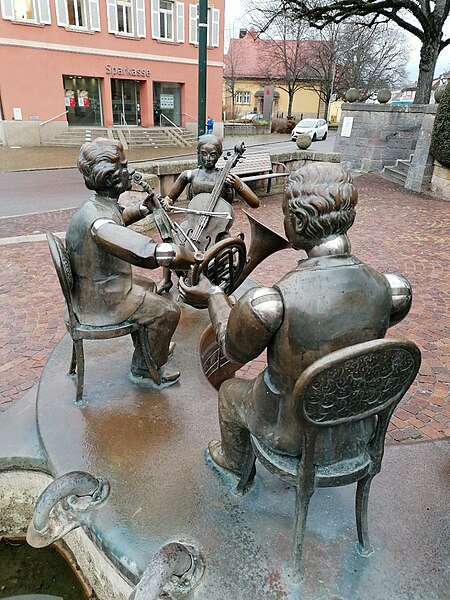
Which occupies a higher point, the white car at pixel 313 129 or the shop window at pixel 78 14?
the shop window at pixel 78 14

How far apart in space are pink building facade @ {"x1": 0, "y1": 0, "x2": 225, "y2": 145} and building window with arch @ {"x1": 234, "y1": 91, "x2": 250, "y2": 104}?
2323 centimetres

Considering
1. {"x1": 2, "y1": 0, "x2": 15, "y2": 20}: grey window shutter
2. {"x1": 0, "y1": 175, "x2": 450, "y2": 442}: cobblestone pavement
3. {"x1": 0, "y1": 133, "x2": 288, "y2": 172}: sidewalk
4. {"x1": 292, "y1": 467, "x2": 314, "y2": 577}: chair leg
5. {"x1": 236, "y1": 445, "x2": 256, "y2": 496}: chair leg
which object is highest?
{"x1": 2, "y1": 0, "x2": 15, "y2": 20}: grey window shutter

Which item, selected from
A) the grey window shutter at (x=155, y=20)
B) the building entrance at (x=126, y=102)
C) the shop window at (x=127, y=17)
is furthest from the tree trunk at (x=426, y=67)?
the building entrance at (x=126, y=102)

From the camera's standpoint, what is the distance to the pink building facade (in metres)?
21.5

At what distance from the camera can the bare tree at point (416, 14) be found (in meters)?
15.9

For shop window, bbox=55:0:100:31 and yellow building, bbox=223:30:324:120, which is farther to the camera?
yellow building, bbox=223:30:324:120

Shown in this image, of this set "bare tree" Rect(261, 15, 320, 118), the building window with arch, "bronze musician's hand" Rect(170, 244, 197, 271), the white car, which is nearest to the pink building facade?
the white car

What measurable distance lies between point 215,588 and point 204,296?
120cm

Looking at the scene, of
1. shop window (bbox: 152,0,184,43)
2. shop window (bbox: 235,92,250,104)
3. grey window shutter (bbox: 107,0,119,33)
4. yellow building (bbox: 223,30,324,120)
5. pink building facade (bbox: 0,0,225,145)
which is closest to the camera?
pink building facade (bbox: 0,0,225,145)

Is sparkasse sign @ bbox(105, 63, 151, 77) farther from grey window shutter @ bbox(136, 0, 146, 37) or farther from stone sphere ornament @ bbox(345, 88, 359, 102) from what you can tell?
stone sphere ornament @ bbox(345, 88, 359, 102)

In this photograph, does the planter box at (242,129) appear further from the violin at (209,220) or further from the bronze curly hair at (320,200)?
the bronze curly hair at (320,200)

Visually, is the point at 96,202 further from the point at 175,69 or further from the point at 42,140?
the point at 175,69

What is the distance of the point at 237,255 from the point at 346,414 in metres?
1.75

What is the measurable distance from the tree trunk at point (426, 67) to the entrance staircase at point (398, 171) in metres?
3.28
